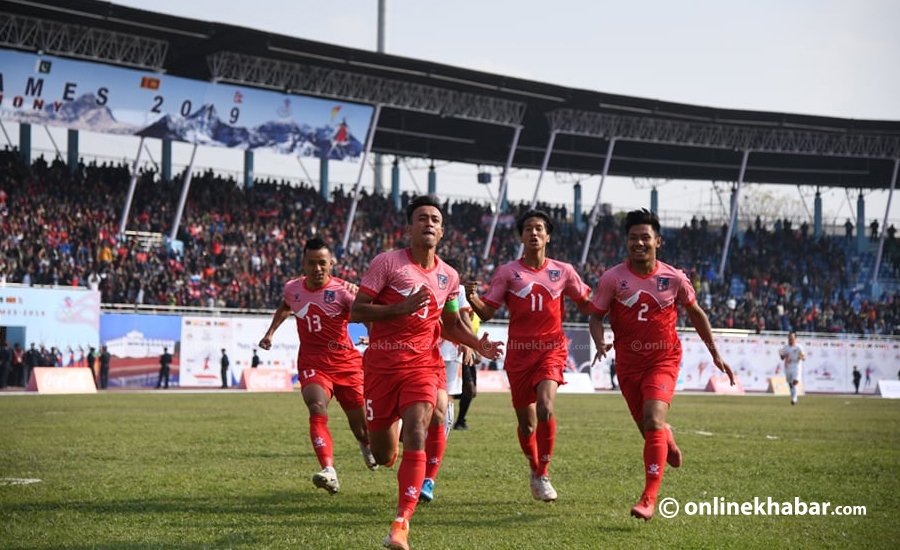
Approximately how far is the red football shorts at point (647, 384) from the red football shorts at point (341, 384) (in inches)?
125

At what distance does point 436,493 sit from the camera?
11.7 meters

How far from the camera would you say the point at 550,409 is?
1170 centimetres

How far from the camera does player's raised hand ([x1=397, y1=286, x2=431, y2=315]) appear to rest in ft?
29.2

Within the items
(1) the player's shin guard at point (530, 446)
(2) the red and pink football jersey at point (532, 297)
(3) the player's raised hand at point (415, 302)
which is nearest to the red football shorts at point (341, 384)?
(2) the red and pink football jersey at point (532, 297)

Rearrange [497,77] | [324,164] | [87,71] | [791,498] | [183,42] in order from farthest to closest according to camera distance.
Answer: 1. [324,164]
2. [497,77]
3. [183,42]
4. [87,71]
5. [791,498]

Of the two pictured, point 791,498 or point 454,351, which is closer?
point 791,498

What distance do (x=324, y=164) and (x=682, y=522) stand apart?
172 feet

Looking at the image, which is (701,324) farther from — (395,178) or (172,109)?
(395,178)

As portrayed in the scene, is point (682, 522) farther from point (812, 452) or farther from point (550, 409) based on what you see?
point (812, 452)

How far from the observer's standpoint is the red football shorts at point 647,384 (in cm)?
1066

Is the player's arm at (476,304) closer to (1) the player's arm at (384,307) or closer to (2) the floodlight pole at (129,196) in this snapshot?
(1) the player's arm at (384,307)

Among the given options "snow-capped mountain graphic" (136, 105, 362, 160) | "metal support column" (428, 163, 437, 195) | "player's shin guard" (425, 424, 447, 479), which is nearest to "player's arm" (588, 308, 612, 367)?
"player's shin guard" (425, 424, 447, 479)

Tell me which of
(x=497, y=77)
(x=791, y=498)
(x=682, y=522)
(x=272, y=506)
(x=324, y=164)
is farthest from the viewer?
(x=324, y=164)

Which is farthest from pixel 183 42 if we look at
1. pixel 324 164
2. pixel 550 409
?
pixel 550 409
